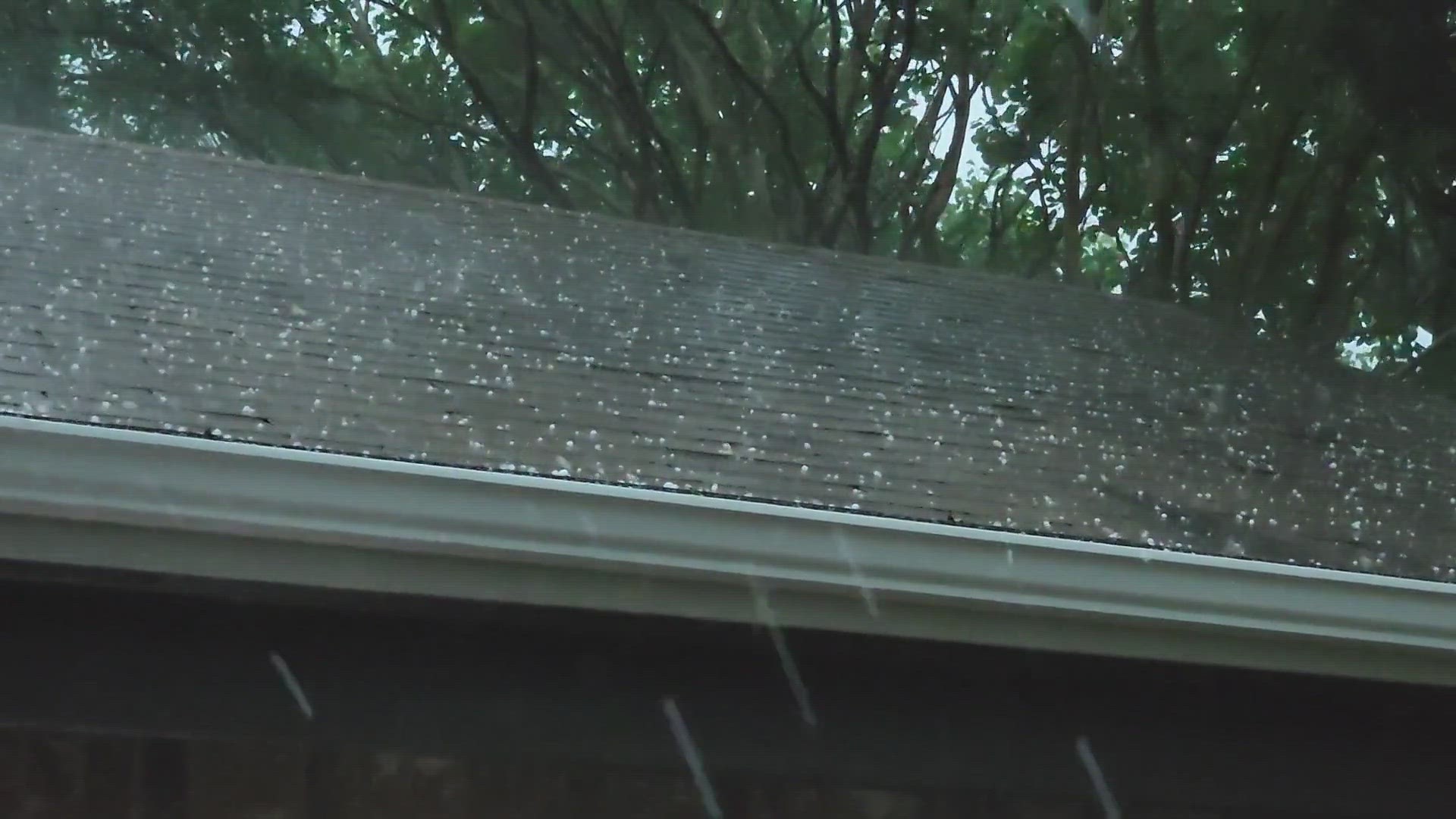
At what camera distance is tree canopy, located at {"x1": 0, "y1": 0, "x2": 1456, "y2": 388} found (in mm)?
9703

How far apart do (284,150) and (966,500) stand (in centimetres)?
885

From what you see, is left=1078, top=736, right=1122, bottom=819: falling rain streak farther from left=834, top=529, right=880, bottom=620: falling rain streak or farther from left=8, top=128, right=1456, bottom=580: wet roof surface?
left=834, top=529, right=880, bottom=620: falling rain streak

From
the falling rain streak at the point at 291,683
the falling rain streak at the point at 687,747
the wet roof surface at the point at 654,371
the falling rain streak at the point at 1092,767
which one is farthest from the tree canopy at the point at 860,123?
the falling rain streak at the point at 291,683

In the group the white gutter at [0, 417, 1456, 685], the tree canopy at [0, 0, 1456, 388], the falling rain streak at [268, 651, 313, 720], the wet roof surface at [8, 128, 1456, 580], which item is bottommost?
the falling rain streak at [268, 651, 313, 720]

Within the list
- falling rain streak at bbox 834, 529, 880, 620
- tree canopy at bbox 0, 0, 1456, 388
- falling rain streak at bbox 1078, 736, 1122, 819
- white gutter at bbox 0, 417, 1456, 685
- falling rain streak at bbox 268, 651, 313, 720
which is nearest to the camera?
white gutter at bbox 0, 417, 1456, 685

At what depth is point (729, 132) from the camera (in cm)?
1057

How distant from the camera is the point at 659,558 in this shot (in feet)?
5.23

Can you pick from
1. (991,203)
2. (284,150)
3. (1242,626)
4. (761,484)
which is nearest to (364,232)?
(761,484)

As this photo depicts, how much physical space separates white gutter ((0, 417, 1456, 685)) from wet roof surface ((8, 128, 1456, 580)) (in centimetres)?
54

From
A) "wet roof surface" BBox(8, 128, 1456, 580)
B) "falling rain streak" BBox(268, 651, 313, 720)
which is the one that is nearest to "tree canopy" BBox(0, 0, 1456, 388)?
"wet roof surface" BBox(8, 128, 1456, 580)

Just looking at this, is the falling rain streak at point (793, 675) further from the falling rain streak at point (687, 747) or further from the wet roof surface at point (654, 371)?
the wet roof surface at point (654, 371)

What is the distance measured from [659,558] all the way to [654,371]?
1361mm

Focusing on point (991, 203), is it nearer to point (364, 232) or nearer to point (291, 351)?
point (364, 232)

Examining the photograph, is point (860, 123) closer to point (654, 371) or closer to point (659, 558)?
point (654, 371)
